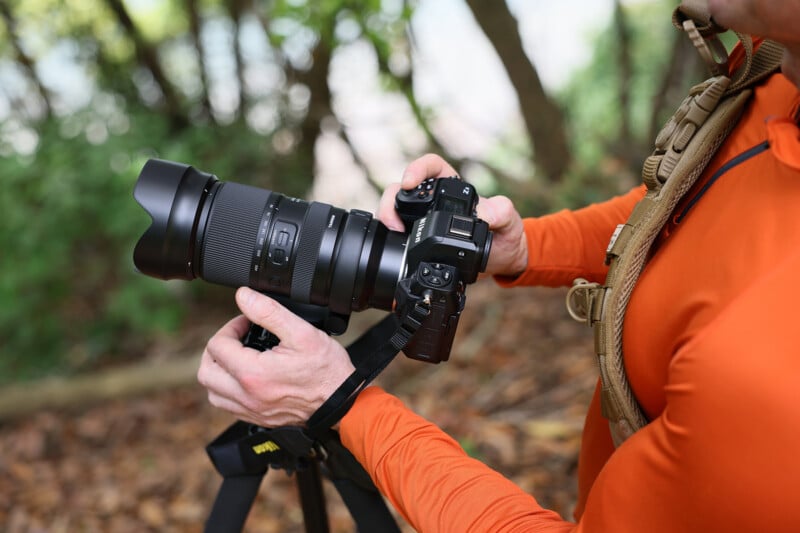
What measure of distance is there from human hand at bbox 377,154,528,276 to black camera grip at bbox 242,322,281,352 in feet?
1.10

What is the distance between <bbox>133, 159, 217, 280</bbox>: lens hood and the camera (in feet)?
4.24

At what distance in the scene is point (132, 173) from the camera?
11.3 feet

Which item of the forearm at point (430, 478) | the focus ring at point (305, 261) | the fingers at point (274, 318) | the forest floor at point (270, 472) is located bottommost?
the forest floor at point (270, 472)

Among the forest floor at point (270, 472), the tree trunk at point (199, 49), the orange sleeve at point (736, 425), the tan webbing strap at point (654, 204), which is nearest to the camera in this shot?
the orange sleeve at point (736, 425)

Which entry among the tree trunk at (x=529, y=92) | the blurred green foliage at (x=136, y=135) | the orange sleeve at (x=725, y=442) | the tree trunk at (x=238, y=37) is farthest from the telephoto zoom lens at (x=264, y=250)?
the tree trunk at (x=238, y=37)

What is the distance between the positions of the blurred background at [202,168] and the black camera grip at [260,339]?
128cm

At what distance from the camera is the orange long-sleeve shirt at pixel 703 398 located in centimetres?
73

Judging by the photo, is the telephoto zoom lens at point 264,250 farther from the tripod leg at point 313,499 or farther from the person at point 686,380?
the tripod leg at point 313,499

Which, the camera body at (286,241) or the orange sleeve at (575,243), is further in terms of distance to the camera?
the orange sleeve at (575,243)

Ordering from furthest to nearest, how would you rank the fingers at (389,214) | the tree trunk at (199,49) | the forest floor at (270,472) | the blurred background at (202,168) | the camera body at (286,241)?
the tree trunk at (199,49) → the blurred background at (202,168) → the forest floor at (270,472) → the fingers at (389,214) → the camera body at (286,241)

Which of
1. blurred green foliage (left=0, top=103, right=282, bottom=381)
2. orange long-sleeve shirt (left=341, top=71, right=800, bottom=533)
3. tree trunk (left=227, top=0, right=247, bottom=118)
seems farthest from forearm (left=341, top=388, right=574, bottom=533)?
tree trunk (left=227, top=0, right=247, bottom=118)

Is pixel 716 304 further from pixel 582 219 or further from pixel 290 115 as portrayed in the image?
pixel 290 115

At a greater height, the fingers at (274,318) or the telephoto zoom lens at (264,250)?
the telephoto zoom lens at (264,250)

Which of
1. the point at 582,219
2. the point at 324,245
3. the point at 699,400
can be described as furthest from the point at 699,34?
the point at 324,245
